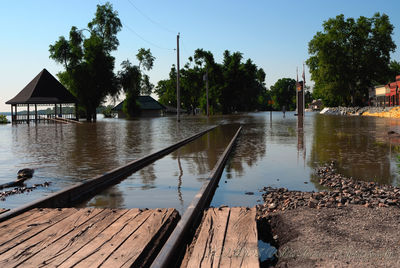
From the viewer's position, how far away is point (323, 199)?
6816 mm

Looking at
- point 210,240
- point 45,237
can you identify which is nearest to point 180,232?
point 210,240

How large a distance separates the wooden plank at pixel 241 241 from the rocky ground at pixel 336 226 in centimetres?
34

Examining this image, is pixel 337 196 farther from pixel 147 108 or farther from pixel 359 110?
pixel 147 108

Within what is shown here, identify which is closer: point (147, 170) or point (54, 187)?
point (54, 187)

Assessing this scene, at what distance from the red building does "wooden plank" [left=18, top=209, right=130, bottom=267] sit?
66.5m

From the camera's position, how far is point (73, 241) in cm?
452

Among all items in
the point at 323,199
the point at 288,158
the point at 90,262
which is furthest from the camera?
the point at 288,158

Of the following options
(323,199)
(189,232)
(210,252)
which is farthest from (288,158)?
(210,252)

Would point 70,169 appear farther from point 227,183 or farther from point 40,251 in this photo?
point 40,251

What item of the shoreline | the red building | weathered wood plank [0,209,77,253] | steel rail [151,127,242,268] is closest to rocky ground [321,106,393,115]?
the shoreline

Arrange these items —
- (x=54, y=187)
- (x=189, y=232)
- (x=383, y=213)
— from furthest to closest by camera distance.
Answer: (x=54, y=187), (x=383, y=213), (x=189, y=232)

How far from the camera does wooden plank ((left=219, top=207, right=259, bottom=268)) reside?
3.90 metres

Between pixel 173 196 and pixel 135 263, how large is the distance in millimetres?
3863

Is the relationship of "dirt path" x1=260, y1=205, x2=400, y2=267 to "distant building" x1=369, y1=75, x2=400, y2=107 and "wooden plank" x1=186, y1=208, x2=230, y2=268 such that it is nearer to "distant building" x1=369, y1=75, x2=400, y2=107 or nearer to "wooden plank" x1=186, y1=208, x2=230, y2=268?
"wooden plank" x1=186, y1=208, x2=230, y2=268
